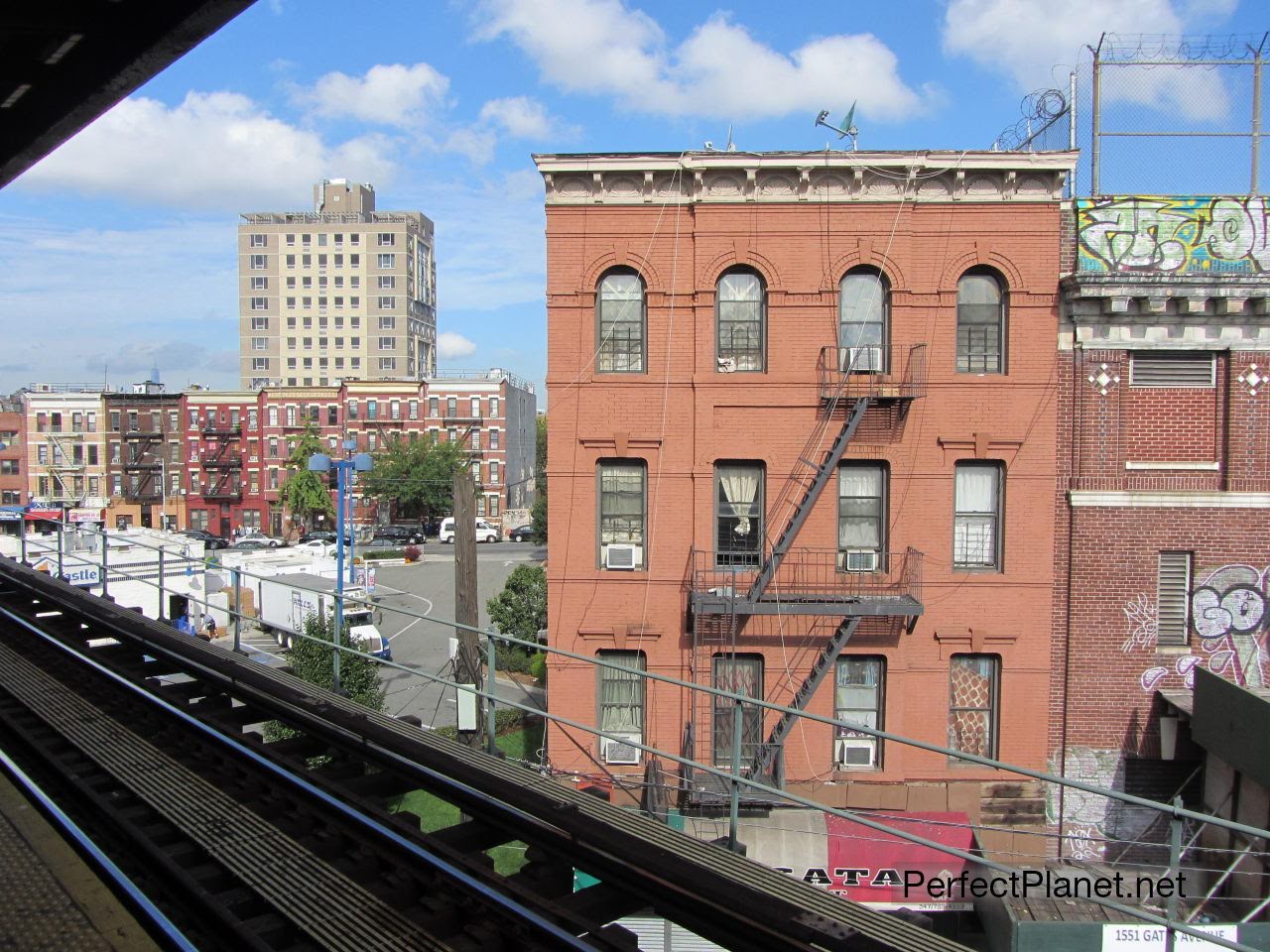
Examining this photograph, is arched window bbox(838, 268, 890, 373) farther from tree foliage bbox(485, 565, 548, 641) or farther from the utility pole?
tree foliage bbox(485, 565, 548, 641)

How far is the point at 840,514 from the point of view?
50.2ft

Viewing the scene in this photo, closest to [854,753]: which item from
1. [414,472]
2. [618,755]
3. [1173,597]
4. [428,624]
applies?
[618,755]

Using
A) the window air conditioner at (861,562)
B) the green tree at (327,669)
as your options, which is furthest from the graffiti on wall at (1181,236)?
the green tree at (327,669)

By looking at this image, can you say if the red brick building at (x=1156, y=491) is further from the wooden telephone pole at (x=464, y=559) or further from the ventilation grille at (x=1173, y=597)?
the wooden telephone pole at (x=464, y=559)

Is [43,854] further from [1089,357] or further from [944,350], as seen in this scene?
[1089,357]

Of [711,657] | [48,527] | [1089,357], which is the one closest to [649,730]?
[711,657]

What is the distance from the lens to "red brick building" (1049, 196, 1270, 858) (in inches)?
578

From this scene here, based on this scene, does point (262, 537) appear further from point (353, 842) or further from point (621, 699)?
point (353, 842)

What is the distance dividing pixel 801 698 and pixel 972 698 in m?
2.97

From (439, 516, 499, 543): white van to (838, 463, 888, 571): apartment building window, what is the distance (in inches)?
2094

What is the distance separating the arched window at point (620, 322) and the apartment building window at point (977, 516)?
5607 millimetres

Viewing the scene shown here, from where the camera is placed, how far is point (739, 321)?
15438 millimetres

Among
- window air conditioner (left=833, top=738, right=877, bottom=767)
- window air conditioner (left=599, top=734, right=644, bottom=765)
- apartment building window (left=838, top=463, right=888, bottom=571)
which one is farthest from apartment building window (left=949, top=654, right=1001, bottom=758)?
window air conditioner (left=599, top=734, right=644, bottom=765)

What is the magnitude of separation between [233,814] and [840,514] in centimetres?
1107
